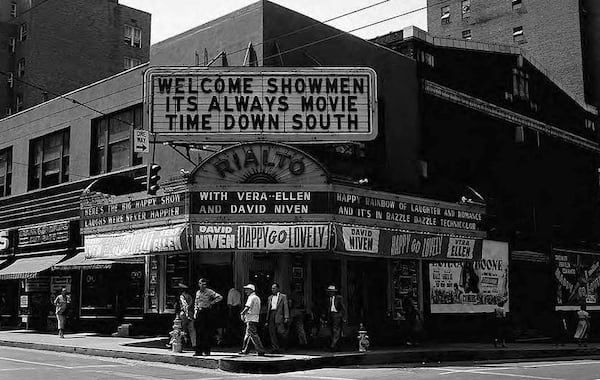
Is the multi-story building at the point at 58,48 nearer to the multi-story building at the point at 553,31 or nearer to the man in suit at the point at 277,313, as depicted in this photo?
the multi-story building at the point at 553,31

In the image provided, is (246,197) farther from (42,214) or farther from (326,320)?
(42,214)

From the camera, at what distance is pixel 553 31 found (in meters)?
52.0

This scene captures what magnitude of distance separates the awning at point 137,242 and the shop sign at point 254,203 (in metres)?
0.88

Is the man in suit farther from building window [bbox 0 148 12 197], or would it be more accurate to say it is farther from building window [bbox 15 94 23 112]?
building window [bbox 15 94 23 112]

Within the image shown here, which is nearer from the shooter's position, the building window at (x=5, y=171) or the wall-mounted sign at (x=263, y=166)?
the wall-mounted sign at (x=263, y=166)

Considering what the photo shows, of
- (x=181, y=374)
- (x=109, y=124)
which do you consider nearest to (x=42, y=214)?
(x=109, y=124)

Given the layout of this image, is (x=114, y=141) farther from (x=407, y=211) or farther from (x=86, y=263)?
(x=407, y=211)

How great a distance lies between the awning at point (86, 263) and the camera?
2583cm

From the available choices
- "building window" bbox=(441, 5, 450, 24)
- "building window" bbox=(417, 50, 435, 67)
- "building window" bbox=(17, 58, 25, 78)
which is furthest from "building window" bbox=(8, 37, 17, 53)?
"building window" bbox=(417, 50, 435, 67)

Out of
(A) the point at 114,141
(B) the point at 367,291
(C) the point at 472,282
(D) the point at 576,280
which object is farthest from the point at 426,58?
(D) the point at 576,280

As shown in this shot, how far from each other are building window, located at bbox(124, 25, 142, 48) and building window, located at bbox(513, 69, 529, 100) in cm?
3362

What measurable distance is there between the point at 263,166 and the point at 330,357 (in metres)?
5.76

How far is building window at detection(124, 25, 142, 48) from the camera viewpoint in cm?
5828

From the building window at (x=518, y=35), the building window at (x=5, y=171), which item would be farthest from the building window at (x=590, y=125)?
the building window at (x=5, y=171)
